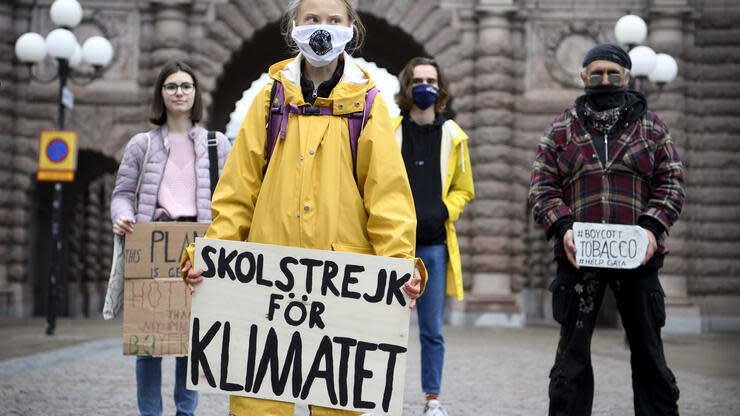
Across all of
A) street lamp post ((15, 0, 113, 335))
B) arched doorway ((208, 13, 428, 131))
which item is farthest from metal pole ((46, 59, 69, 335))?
arched doorway ((208, 13, 428, 131))

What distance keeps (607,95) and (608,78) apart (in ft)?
0.29

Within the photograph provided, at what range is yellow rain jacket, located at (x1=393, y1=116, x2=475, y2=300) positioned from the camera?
5.56 m

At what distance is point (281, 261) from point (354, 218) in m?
0.34

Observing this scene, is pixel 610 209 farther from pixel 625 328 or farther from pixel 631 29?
pixel 631 29

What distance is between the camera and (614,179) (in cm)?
421

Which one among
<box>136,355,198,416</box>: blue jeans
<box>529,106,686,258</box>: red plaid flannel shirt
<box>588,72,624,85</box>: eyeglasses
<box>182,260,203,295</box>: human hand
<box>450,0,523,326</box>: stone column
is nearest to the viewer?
<box>182,260,203,295</box>: human hand

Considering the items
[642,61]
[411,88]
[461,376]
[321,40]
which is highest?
[642,61]

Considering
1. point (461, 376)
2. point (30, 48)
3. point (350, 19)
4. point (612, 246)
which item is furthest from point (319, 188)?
point (30, 48)

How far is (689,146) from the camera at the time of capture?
16188mm

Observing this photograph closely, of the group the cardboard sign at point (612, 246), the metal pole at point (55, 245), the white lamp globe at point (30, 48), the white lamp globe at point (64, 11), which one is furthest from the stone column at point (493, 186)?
the cardboard sign at point (612, 246)

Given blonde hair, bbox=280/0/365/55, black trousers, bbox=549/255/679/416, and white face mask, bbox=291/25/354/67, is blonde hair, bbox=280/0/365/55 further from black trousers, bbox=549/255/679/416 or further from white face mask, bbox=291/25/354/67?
black trousers, bbox=549/255/679/416

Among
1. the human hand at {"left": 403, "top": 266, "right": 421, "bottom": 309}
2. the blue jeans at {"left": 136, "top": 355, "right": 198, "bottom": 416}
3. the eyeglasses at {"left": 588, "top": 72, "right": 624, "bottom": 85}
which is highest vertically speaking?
the eyeglasses at {"left": 588, "top": 72, "right": 624, "bottom": 85}

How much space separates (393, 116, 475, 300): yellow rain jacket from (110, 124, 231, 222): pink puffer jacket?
1406 millimetres

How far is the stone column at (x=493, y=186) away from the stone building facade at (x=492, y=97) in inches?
0.9
